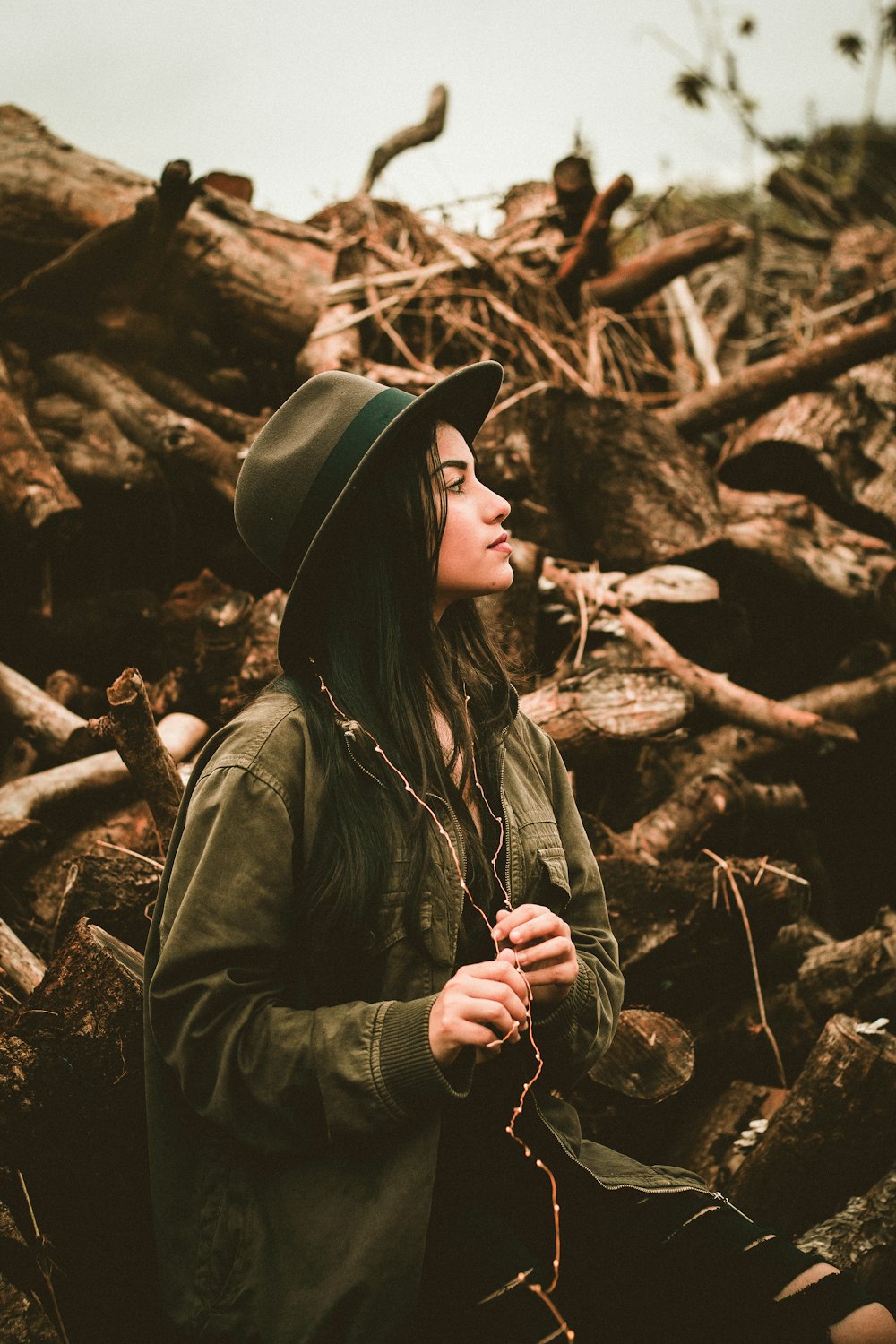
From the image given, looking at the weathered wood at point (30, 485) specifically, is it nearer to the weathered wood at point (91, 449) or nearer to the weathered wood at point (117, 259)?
the weathered wood at point (91, 449)

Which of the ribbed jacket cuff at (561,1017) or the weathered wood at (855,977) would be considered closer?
the ribbed jacket cuff at (561,1017)

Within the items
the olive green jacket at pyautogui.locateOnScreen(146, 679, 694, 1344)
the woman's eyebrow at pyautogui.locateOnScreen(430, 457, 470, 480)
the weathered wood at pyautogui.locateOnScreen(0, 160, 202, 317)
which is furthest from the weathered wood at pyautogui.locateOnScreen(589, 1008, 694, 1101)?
the weathered wood at pyautogui.locateOnScreen(0, 160, 202, 317)

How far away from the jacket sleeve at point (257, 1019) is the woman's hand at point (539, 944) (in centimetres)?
17

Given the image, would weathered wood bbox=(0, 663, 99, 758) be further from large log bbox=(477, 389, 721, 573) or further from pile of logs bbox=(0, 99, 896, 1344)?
large log bbox=(477, 389, 721, 573)

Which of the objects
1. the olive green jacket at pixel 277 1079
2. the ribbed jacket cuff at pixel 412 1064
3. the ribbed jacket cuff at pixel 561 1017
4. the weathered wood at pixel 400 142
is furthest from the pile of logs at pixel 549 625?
the weathered wood at pixel 400 142

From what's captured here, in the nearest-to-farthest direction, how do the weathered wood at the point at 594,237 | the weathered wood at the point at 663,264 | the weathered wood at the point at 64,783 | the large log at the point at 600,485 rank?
the weathered wood at the point at 64,783, the large log at the point at 600,485, the weathered wood at the point at 594,237, the weathered wood at the point at 663,264

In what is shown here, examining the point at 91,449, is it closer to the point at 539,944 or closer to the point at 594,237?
the point at 594,237

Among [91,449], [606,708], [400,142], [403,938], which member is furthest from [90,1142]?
[400,142]

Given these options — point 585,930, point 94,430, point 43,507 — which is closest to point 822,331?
point 94,430

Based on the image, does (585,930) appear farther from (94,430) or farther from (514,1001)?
(94,430)

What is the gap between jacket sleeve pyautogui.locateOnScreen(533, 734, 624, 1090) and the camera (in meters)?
1.74

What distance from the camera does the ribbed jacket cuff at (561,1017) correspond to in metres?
1.70

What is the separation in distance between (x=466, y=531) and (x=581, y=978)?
35.4 inches

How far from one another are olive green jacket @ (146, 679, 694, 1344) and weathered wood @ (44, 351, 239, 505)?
9.27 ft
